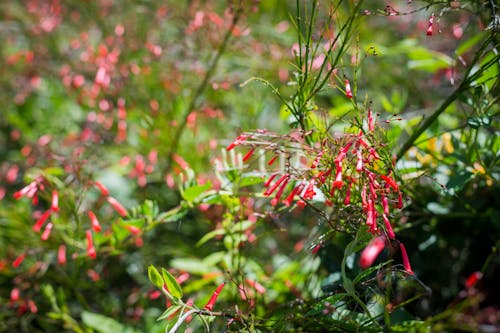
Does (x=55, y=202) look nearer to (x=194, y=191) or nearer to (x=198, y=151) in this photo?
(x=194, y=191)

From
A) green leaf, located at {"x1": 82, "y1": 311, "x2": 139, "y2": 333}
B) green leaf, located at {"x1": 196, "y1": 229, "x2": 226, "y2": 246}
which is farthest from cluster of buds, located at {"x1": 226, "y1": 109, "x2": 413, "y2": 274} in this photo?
green leaf, located at {"x1": 82, "y1": 311, "x2": 139, "y2": 333}

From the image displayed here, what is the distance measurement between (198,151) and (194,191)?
1.79 ft

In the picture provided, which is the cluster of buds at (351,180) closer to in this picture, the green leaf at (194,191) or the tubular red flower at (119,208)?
the green leaf at (194,191)

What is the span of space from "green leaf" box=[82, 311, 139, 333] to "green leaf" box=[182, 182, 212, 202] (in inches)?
14.7

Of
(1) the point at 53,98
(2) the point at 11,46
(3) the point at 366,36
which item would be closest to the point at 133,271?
(1) the point at 53,98

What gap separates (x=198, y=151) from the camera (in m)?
1.42

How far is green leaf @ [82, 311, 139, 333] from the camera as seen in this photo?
1053 millimetres

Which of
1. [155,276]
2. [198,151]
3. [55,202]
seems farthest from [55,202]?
[198,151]

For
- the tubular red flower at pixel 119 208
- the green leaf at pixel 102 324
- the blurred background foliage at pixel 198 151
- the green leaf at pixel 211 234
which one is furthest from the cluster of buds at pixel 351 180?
the green leaf at pixel 102 324

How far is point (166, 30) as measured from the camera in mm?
1821

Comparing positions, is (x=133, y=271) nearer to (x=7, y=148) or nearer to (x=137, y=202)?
(x=137, y=202)

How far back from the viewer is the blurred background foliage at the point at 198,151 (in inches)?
35.9

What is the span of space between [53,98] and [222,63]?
1.92 ft

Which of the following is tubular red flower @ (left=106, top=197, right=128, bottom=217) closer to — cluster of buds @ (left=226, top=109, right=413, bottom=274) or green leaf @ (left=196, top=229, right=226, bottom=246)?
green leaf @ (left=196, top=229, right=226, bottom=246)
